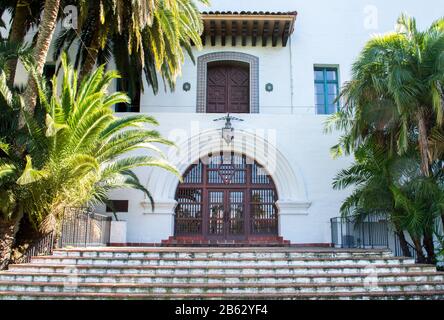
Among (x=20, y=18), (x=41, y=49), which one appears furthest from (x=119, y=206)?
(x=20, y=18)

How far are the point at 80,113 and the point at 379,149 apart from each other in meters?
7.95

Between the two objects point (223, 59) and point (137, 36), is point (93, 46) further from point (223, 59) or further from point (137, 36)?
point (223, 59)

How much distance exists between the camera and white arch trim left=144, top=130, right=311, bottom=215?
15250mm

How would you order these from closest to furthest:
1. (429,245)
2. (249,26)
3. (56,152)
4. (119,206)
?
1. (56,152)
2. (429,245)
3. (119,206)
4. (249,26)

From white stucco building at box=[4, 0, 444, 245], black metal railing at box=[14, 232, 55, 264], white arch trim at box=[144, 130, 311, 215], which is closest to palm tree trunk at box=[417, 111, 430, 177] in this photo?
white stucco building at box=[4, 0, 444, 245]

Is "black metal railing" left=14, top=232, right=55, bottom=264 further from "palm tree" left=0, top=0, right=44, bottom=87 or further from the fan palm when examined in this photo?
the fan palm

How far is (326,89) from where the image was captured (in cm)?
1758

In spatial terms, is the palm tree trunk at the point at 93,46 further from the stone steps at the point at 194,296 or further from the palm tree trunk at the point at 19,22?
the stone steps at the point at 194,296

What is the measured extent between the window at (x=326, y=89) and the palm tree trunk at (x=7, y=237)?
11537 millimetres

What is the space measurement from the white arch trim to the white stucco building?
0.12ft

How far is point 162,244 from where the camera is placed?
48.0 feet

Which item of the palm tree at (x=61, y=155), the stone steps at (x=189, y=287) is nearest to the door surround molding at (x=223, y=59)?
the palm tree at (x=61, y=155)

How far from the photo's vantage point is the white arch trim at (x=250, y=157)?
15.2 meters

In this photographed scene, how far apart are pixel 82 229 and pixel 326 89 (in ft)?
35.1
